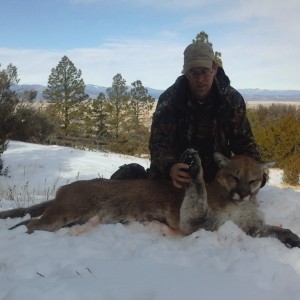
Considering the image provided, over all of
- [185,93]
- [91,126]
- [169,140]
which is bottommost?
[91,126]

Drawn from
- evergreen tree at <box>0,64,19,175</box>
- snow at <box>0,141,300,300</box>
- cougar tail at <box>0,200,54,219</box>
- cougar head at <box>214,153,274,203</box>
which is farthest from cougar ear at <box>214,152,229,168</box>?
evergreen tree at <box>0,64,19,175</box>

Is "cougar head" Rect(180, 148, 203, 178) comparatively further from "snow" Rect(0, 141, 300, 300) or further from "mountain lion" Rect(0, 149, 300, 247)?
"snow" Rect(0, 141, 300, 300)

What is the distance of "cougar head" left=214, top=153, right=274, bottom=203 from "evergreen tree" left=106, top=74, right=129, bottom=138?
34971 mm

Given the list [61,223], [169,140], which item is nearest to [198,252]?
[61,223]

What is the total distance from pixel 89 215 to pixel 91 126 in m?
35.2

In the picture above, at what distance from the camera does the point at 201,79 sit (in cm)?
479

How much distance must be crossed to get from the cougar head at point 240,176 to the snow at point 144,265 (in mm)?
357

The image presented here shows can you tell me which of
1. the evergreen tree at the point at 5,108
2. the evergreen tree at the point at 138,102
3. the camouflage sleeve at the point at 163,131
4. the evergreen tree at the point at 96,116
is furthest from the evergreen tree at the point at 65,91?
the camouflage sleeve at the point at 163,131

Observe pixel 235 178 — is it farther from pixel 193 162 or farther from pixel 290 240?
pixel 290 240

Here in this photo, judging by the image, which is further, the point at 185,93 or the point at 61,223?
the point at 185,93

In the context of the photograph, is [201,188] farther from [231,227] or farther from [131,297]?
[131,297]

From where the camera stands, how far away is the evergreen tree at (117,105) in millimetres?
39438

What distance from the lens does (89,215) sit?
170 inches

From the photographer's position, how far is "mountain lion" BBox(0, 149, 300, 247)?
13.5 feet
